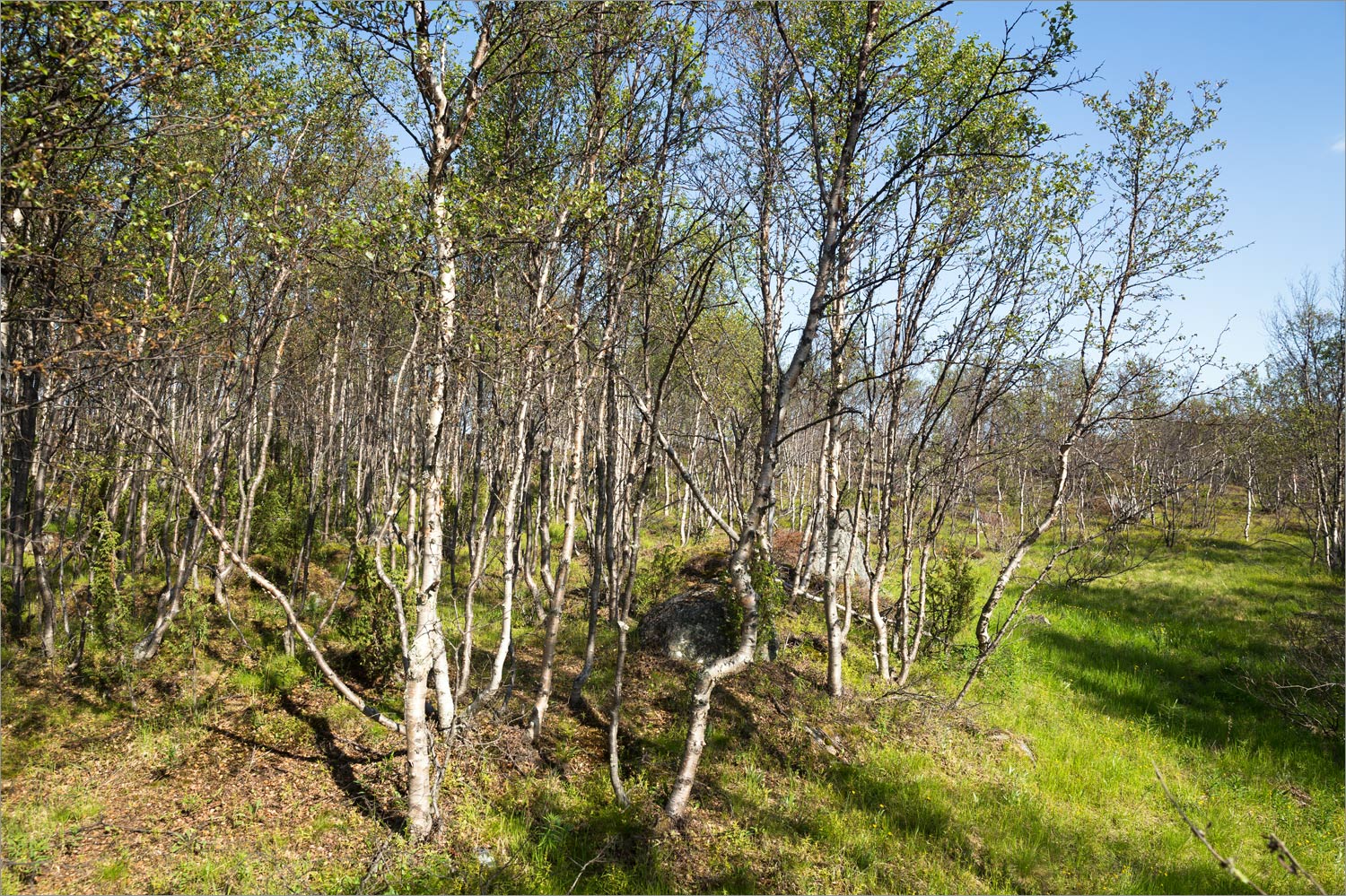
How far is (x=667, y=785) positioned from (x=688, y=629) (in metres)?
3.68

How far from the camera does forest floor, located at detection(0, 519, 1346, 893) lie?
5.71 m

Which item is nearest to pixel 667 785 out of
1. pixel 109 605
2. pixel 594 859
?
pixel 594 859

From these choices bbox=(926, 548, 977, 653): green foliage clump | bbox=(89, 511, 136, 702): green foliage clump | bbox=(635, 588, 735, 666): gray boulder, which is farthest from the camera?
bbox=(926, 548, 977, 653): green foliage clump

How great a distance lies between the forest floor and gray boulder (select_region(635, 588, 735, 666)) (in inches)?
20.1

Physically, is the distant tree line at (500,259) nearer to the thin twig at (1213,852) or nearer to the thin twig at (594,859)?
the thin twig at (594,859)

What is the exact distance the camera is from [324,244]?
6.12m

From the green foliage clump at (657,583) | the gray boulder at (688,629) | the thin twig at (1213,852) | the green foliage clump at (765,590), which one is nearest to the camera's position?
the thin twig at (1213,852)

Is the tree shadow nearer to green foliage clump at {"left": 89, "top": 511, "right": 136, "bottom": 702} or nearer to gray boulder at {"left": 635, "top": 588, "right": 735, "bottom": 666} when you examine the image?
green foliage clump at {"left": 89, "top": 511, "right": 136, "bottom": 702}

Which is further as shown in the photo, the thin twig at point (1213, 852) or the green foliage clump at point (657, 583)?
the green foliage clump at point (657, 583)

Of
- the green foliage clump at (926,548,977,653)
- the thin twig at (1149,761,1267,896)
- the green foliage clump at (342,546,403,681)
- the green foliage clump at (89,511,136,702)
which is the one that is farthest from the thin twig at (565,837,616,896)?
the green foliage clump at (926,548,977,653)

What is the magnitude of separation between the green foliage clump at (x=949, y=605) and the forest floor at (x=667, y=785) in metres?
0.78

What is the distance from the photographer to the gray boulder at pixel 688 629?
33.6ft

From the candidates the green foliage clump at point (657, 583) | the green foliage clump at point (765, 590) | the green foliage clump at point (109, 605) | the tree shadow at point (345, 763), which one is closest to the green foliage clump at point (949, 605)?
the green foliage clump at point (765, 590)

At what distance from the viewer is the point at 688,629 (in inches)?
416
